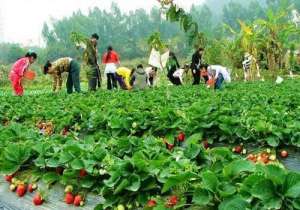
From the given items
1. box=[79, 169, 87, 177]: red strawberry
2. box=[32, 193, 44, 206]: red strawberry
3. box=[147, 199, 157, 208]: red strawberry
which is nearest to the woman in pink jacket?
box=[32, 193, 44, 206]: red strawberry

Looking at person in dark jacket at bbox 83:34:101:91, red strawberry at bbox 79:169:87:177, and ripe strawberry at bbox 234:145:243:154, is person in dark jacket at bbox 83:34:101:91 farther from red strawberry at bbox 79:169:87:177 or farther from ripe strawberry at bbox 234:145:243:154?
red strawberry at bbox 79:169:87:177

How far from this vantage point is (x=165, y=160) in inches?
113

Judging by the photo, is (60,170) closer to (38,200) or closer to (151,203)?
(38,200)

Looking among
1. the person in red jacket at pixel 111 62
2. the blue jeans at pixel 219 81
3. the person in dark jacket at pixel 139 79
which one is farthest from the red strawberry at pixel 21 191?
the person in red jacket at pixel 111 62

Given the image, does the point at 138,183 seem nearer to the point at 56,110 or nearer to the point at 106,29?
the point at 56,110

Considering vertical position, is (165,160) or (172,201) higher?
(165,160)

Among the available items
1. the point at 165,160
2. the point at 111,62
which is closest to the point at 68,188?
the point at 165,160

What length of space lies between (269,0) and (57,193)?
261ft

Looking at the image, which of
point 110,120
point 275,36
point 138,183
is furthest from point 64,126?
point 275,36

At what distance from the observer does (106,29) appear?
252ft

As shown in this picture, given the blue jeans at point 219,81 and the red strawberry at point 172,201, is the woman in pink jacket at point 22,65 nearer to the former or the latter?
the blue jeans at point 219,81

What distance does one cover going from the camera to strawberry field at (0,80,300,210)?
2.28 m

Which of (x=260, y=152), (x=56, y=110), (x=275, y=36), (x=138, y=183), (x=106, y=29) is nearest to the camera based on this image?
(x=138, y=183)

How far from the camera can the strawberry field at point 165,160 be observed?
228cm
